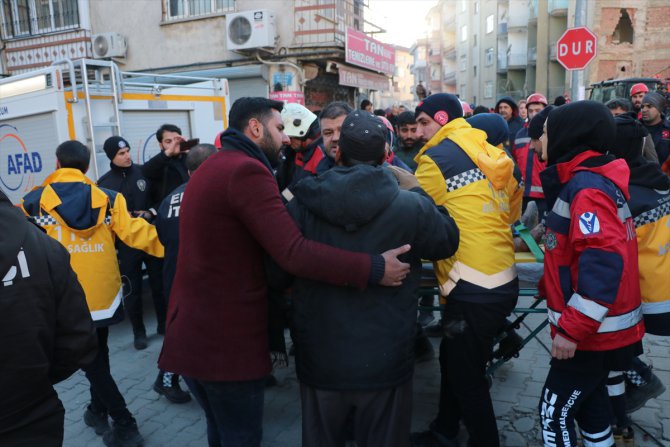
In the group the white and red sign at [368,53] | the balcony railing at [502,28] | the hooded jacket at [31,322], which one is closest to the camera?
the hooded jacket at [31,322]

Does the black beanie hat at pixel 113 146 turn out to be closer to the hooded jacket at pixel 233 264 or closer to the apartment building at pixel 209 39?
the hooded jacket at pixel 233 264

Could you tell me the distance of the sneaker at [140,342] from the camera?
203 inches

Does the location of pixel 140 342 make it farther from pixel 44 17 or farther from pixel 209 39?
pixel 44 17

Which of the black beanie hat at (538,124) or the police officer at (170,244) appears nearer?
the black beanie hat at (538,124)

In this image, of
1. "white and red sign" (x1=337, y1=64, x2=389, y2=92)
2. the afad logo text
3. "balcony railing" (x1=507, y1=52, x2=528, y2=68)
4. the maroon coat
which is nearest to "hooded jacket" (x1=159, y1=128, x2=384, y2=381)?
the maroon coat

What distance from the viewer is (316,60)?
14.2 meters

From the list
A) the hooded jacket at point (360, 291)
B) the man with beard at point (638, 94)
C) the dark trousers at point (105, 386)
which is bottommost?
the dark trousers at point (105, 386)

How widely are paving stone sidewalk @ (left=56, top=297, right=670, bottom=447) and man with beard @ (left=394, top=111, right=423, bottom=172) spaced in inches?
93.0

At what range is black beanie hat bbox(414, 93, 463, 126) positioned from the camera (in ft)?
9.59

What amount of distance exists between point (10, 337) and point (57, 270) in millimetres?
264

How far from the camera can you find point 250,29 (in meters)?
13.2

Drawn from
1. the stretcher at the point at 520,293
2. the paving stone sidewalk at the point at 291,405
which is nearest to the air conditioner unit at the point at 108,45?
the paving stone sidewalk at the point at 291,405

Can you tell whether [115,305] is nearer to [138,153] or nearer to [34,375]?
[34,375]

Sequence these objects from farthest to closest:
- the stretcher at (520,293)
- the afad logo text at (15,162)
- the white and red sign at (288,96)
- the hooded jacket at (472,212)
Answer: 1. the white and red sign at (288,96)
2. the afad logo text at (15,162)
3. the stretcher at (520,293)
4. the hooded jacket at (472,212)
